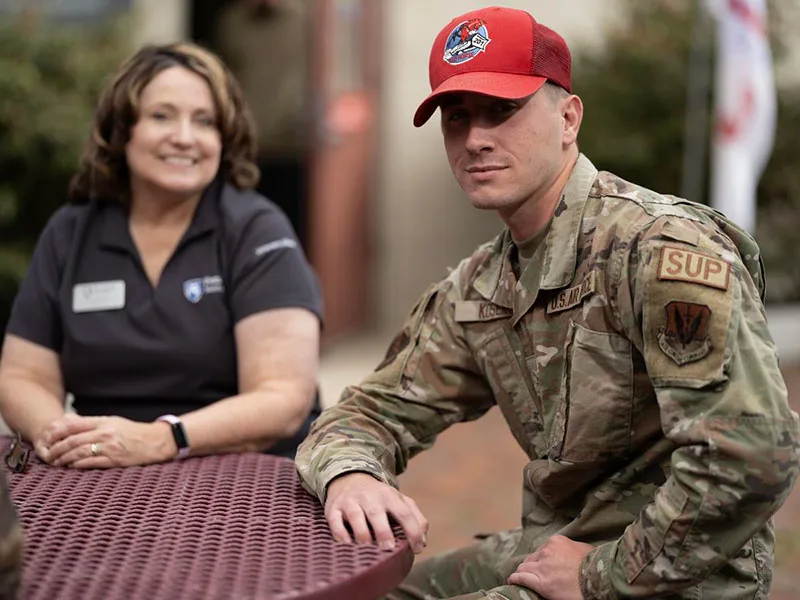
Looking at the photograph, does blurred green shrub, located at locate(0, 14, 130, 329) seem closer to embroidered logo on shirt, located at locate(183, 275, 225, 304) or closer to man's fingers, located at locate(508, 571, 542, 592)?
embroidered logo on shirt, located at locate(183, 275, 225, 304)

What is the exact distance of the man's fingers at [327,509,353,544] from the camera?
5.82ft

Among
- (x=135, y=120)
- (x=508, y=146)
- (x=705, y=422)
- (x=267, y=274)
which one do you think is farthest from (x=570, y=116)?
(x=135, y=120)

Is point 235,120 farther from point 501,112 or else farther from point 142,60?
point 501,112

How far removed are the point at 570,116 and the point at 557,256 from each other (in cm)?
27

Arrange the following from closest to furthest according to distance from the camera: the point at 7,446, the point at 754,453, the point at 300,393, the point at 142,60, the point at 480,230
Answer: the point at 754,453 → the point at 7,446 → the point at 300,393 → the point at 142,60 → the point at 480,230

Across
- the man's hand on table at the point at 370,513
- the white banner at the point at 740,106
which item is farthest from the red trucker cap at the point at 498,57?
the white banner at the point at 740,106

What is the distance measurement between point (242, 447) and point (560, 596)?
92 cm

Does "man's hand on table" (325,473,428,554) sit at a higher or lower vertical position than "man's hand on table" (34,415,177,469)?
higher

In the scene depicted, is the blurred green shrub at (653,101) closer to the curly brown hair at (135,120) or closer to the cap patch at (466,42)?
the curly brown hair at (135,120)

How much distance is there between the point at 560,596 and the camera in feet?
5.77

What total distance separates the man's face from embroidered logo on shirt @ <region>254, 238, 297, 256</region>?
860mm

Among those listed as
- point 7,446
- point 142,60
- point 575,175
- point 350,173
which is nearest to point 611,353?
point 575,175

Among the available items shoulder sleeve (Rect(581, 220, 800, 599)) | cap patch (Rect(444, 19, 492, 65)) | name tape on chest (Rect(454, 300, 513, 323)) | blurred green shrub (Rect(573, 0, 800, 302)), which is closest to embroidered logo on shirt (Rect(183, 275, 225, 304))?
name tape on chest (Rect(454, 300, 513, 323))

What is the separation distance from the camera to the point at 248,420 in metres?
2.44
